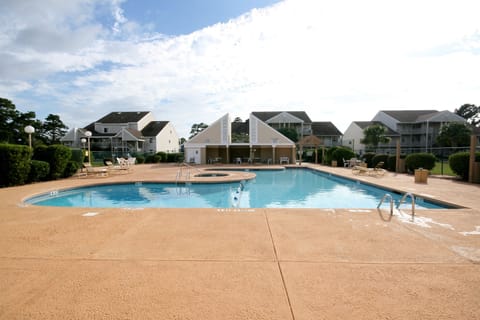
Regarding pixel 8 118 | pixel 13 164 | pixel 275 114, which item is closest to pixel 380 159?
pixel 13 164

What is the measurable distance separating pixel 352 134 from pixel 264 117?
16.1 meters

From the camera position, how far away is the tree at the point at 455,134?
30.8 meters

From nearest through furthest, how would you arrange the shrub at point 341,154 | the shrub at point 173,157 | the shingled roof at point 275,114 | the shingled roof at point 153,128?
the shrub at point 341,154
the shrub at point 173,157
the shingled roof at point 153,128
the shingled roof at point 275,114

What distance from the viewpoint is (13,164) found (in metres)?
10.6

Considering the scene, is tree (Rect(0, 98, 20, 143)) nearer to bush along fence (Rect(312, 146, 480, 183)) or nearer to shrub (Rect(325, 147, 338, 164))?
shrub (Rect(325, 147, 338, 164))

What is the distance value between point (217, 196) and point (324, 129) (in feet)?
116

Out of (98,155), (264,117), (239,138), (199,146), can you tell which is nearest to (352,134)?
(264,117)

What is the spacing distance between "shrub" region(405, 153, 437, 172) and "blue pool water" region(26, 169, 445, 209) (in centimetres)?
505

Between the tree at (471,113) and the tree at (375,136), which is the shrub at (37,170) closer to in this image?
the tree at (375,136)

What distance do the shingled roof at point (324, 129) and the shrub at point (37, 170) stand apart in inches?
1440

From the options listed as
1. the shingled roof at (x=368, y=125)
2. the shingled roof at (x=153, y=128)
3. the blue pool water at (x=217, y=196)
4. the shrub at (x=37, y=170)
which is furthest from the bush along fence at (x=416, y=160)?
the shingled roof at (x=153, y=128)

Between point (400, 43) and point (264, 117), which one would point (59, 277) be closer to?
point (400, 43)

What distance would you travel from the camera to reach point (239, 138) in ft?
116

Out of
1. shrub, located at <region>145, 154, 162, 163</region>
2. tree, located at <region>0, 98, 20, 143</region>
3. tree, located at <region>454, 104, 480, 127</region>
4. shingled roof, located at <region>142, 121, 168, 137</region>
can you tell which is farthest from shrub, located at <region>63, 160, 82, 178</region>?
tree, located at <region>454, 104, 480, 127</region>
